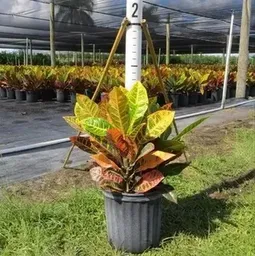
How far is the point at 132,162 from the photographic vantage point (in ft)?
7.02

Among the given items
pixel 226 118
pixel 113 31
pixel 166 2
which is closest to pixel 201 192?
pixel 226 118

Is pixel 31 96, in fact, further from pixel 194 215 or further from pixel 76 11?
pixel 76 11

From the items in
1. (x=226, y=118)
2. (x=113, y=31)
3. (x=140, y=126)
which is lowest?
(x=226, y=118)

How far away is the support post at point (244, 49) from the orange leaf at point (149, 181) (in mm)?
8482

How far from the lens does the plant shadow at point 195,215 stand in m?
2.46

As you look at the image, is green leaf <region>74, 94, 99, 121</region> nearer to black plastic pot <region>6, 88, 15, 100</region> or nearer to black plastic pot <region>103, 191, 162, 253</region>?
black plastic pot <region>103, 191, 162, 253</region>

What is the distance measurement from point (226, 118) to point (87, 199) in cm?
494

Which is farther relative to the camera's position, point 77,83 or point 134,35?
point 77,83

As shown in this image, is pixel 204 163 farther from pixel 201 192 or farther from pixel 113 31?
pixel 113 31

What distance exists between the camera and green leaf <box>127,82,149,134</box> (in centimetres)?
211

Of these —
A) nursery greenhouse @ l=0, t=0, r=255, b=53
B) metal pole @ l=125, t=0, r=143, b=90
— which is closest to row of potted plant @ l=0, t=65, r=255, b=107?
nursery greenhouse @ l=0, t=0, r=255, b=53

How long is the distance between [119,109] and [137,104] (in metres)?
0.13

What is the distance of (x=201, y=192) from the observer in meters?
3.10

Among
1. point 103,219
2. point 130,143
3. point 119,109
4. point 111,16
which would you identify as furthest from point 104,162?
point 111,16
